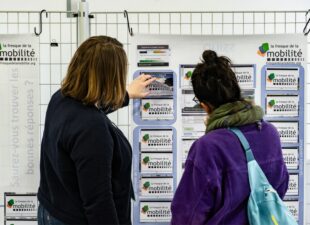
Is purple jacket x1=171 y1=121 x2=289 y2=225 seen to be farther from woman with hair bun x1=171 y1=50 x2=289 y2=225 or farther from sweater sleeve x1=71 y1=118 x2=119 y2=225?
sweater sleeve x1=71 y1=118 x2=119 y2=225

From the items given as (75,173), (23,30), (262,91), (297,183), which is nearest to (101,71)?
(75,173)

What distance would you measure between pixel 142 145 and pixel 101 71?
2.43 feet

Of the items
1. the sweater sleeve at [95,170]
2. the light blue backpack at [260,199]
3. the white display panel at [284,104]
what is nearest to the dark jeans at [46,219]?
the sweater sleeve at [95,170]

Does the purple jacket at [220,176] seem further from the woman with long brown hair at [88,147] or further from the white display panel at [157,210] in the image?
the white display panel at [157,210]

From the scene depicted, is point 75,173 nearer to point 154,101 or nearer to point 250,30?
point 154,101

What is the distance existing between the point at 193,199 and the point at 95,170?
348 millimetres

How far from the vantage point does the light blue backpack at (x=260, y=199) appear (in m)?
1.35

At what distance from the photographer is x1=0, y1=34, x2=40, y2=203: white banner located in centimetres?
210

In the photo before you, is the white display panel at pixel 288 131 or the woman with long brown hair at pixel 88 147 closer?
the woman with long brown hair at pixel 88 147

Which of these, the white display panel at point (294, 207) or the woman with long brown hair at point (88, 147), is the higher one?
the woman with long brown hair at point (88, 147)

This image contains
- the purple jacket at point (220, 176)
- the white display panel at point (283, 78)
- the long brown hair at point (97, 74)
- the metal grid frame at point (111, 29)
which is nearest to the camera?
the purple jacket at point (220, 176)

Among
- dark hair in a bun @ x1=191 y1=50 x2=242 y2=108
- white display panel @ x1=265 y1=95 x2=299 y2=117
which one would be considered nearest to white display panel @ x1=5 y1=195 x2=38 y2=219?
dark hair in a bun @ x1=191 y1=50 x2=242 y2=108

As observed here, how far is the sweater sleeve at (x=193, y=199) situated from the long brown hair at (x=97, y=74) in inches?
15.2

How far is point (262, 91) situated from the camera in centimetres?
208
